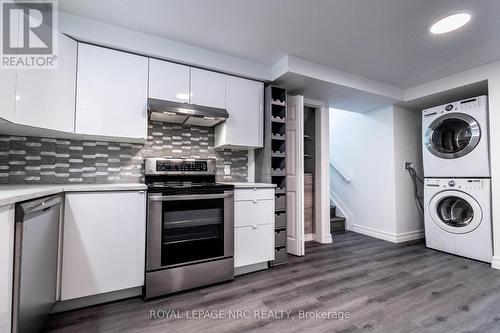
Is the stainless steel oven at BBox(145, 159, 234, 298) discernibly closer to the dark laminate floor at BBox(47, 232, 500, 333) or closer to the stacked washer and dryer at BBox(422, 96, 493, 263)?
the dark laminate floor at BBox(47, 232, 500, 333)

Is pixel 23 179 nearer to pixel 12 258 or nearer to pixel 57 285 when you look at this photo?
pixel 57 285

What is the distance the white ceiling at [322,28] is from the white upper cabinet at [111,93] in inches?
11.4

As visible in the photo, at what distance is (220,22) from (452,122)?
315 centimetres

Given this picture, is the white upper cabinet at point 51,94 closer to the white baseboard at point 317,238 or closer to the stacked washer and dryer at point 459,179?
the white baseboard at point 317,238

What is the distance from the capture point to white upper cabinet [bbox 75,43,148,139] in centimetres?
190

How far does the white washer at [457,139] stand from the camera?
2.62m

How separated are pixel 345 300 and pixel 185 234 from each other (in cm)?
141

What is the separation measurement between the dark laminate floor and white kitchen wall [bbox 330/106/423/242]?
89cm

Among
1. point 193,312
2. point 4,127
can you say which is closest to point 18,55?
point 4,127

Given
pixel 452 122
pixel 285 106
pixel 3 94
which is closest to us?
pixel 3 94

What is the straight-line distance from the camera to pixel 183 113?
2.13 meters

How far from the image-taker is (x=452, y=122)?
2980 millimetres

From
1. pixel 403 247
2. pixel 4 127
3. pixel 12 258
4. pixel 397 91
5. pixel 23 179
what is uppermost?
pixel 397 91


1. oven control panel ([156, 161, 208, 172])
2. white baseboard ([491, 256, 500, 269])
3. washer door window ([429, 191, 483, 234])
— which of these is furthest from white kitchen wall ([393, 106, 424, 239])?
oven control panel ([156, 161, 208, 172])
